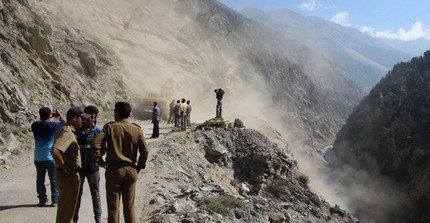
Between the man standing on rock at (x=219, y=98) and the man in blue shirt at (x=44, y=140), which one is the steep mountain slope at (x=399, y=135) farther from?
the man in blue shirt at (x=44, y=140)

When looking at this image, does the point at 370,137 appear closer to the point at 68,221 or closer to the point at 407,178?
the point at 407,178

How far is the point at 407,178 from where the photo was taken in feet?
172

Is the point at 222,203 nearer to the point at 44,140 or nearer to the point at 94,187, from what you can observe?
the point at 94,187

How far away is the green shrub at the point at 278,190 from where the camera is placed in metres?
14.2

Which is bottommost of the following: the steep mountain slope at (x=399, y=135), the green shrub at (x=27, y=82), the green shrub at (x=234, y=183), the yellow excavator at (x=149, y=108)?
the steep mountain slope at (x=399, y=135)

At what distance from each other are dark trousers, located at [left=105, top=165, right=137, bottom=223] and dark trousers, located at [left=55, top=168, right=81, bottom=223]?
468 millimetres

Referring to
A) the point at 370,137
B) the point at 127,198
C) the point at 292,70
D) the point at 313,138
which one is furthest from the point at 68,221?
the point at 292,70

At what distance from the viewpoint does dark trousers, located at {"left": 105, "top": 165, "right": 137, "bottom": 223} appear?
4410 millimetres

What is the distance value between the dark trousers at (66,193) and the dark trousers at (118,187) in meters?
0.47

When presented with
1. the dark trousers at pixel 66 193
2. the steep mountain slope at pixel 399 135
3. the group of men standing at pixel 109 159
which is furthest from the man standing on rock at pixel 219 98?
the steep mountain slope at pixel 399 135

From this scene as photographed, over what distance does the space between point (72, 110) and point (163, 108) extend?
18.0 meters

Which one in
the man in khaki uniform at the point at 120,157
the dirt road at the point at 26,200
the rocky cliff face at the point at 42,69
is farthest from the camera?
the rocky cliff face at the point at 42,69

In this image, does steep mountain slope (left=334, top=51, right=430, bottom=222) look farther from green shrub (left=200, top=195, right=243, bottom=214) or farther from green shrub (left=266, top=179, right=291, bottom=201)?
green shrub (left=200, top=195, right=243, bottom=214)

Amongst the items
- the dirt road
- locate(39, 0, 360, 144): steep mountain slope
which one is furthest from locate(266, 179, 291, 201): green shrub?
locate(39, 0, 360, 144): steep mountain slope
